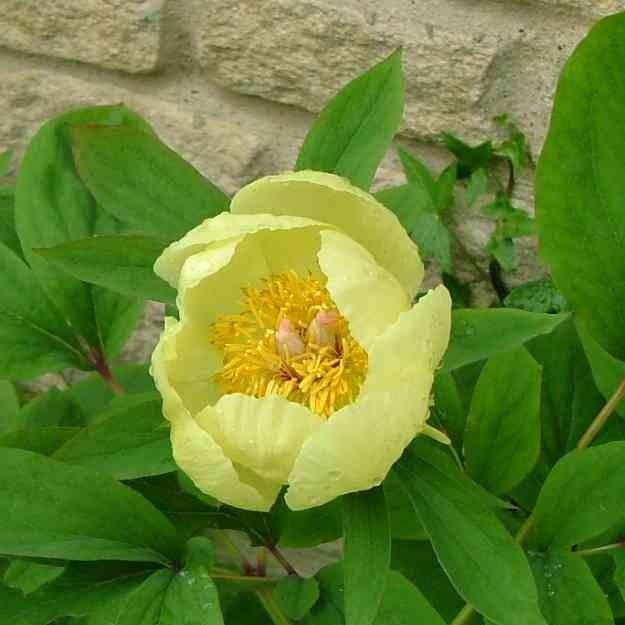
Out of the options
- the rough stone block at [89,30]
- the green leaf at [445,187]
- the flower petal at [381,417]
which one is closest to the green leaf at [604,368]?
the flower petal at [381,417]

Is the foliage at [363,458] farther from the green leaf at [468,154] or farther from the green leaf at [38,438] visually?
the green leaf at [468,154]

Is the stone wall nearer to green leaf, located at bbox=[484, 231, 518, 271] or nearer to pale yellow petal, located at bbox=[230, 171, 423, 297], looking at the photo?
green leaf, located at bbox=[484, 231, 518, 271]

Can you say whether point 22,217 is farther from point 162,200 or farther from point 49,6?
point 49,6

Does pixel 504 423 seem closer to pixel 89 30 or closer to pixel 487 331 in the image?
pixel 487 331

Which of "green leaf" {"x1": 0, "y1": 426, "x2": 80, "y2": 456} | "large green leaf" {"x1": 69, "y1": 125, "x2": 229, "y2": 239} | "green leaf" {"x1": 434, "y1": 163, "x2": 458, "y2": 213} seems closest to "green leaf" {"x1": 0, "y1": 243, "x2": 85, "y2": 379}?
"green leaf" {"x1": 0, "y1": 426, "x2": 80, "y2": 456}

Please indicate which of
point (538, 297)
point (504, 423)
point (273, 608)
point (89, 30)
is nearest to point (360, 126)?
point (504, 423)

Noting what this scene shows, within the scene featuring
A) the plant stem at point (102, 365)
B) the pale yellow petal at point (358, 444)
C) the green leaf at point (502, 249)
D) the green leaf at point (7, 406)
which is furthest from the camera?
the green leaf at point (502, 249)

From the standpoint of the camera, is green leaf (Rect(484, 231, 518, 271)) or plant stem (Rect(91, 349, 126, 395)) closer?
plant stem (Rect(91, 349, 126, 395))
